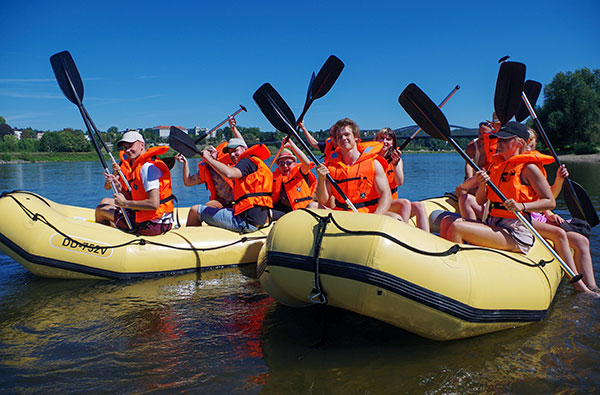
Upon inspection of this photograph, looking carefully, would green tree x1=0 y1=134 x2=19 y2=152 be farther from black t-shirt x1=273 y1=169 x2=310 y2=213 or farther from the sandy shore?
black t-shirt x1=273 y1=169 x2=310 y2=213

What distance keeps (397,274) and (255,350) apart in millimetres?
1158

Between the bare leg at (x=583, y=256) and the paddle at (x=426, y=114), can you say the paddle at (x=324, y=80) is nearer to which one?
the paddle at (x=426, y=114)

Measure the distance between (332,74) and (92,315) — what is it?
134 inches

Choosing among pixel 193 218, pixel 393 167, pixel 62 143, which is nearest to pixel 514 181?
pixel 393 167

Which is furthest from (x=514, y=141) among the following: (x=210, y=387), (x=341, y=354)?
(x=210, y=387)

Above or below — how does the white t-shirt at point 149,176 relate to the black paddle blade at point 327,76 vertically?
below

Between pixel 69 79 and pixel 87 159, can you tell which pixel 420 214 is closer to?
pixel 69 79

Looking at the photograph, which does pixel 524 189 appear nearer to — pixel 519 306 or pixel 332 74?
pixel 519 306

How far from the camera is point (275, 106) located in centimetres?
471

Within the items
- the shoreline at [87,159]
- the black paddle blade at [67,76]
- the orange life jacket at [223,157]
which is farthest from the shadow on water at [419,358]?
the shoreline at [87,159]

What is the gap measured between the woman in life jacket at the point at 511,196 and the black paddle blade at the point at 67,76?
15.6ft

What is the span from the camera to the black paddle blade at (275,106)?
15.4 ft

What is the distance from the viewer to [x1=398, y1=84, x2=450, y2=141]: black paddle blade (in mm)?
4023

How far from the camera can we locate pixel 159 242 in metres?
4.87
